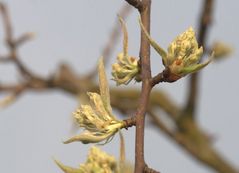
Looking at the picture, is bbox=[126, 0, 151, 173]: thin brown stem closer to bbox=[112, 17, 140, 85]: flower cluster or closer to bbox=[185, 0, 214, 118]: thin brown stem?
bbox=[112, 17, 140, 85]: flower cluster

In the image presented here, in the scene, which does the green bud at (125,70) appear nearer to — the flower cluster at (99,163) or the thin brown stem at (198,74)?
the flower cluster at (99,163)

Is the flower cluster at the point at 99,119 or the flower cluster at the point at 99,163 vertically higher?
the flower cluster at the point at 99,119

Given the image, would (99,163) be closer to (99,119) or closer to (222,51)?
(99,119)

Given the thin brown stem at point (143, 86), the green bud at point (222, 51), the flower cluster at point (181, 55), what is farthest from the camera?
the green bud at point (222, 51)

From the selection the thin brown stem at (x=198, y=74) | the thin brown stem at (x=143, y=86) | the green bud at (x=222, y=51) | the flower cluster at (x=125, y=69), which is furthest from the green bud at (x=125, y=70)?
the green bud at (x=222, y=51)

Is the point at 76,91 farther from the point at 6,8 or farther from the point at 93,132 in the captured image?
the point at 93,132

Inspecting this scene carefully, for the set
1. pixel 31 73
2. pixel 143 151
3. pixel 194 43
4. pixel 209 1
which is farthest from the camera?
pixel 31 73

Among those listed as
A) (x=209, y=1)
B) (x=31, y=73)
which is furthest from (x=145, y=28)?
(x=31, y=73)
